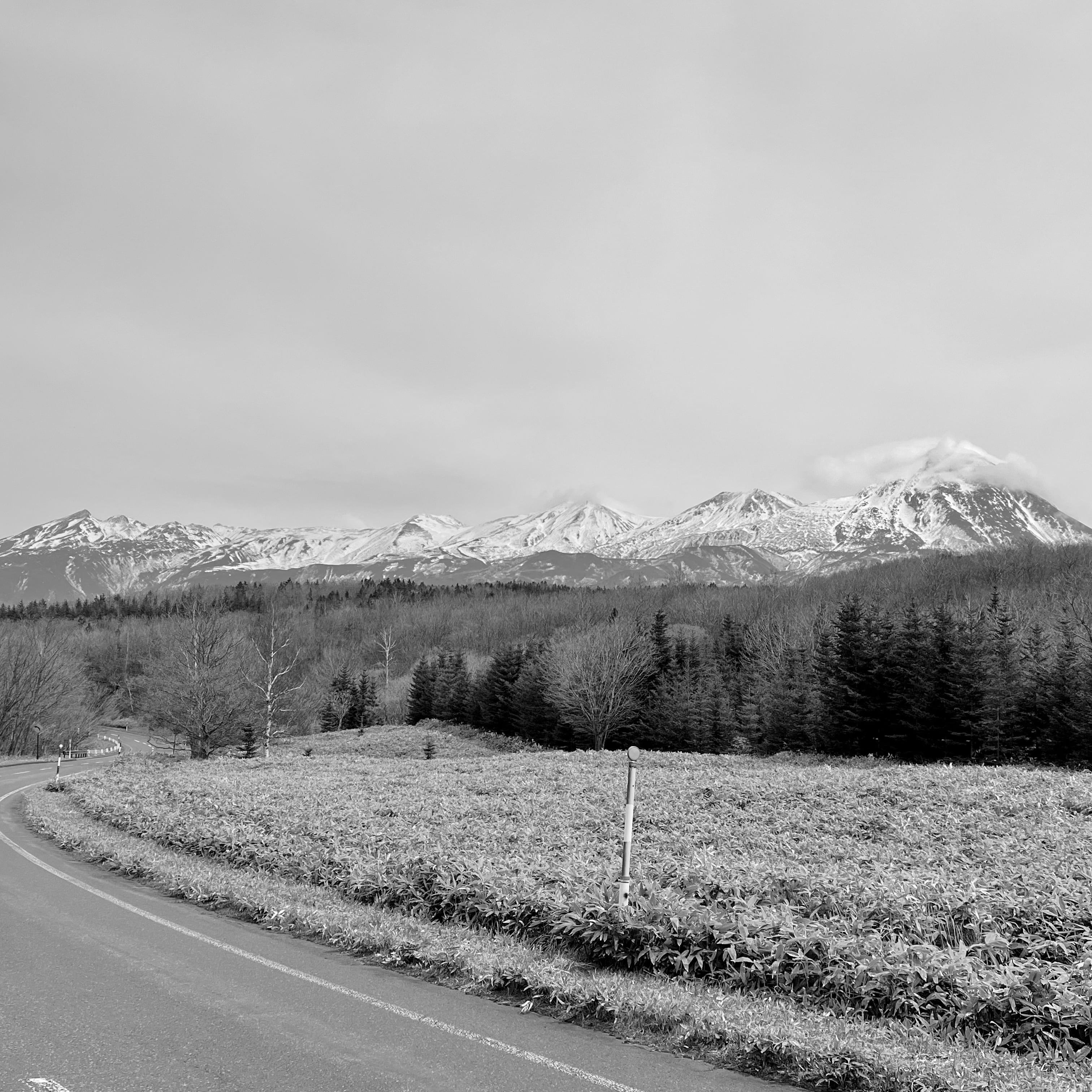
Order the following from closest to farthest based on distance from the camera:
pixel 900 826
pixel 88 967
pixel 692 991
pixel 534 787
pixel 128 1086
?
pixel 128 1086
pixel 692 991
pixel 88 967
pixel 900 826
pixel 534 787

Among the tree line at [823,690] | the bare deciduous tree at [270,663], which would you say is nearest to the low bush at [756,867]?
the bare deciduous tree at [270,663]

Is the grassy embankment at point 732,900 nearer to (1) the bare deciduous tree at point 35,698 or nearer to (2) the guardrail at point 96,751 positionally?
(2) the guardrail at point 96,751

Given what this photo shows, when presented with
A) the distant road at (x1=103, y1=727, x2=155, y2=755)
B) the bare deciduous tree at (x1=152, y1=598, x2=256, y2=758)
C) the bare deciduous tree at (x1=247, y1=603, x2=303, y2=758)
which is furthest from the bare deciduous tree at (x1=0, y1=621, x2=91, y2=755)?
the bare deciduous tree at (x1=152, y1=598, x2=256, y2=758)

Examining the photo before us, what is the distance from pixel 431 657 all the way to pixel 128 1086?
128329mm

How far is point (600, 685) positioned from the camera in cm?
6116

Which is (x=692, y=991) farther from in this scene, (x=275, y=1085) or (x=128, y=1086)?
(x=128, y=1086)

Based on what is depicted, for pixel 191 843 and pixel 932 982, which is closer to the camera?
pixel 932 982

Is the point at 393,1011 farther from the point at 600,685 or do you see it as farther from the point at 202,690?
the point at 600,685

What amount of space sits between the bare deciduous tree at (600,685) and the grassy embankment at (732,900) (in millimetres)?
37952

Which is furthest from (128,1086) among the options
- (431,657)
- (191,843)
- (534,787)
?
(431,657)

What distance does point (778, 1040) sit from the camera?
608 cm

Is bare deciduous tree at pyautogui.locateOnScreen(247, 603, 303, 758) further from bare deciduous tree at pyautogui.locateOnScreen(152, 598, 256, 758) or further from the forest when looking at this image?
bare deciduous tree at pyautogui.locateOnScreen(152, 598, 256, 758)

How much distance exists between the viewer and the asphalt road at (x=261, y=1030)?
223 inches

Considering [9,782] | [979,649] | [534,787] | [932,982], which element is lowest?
[9,782]
